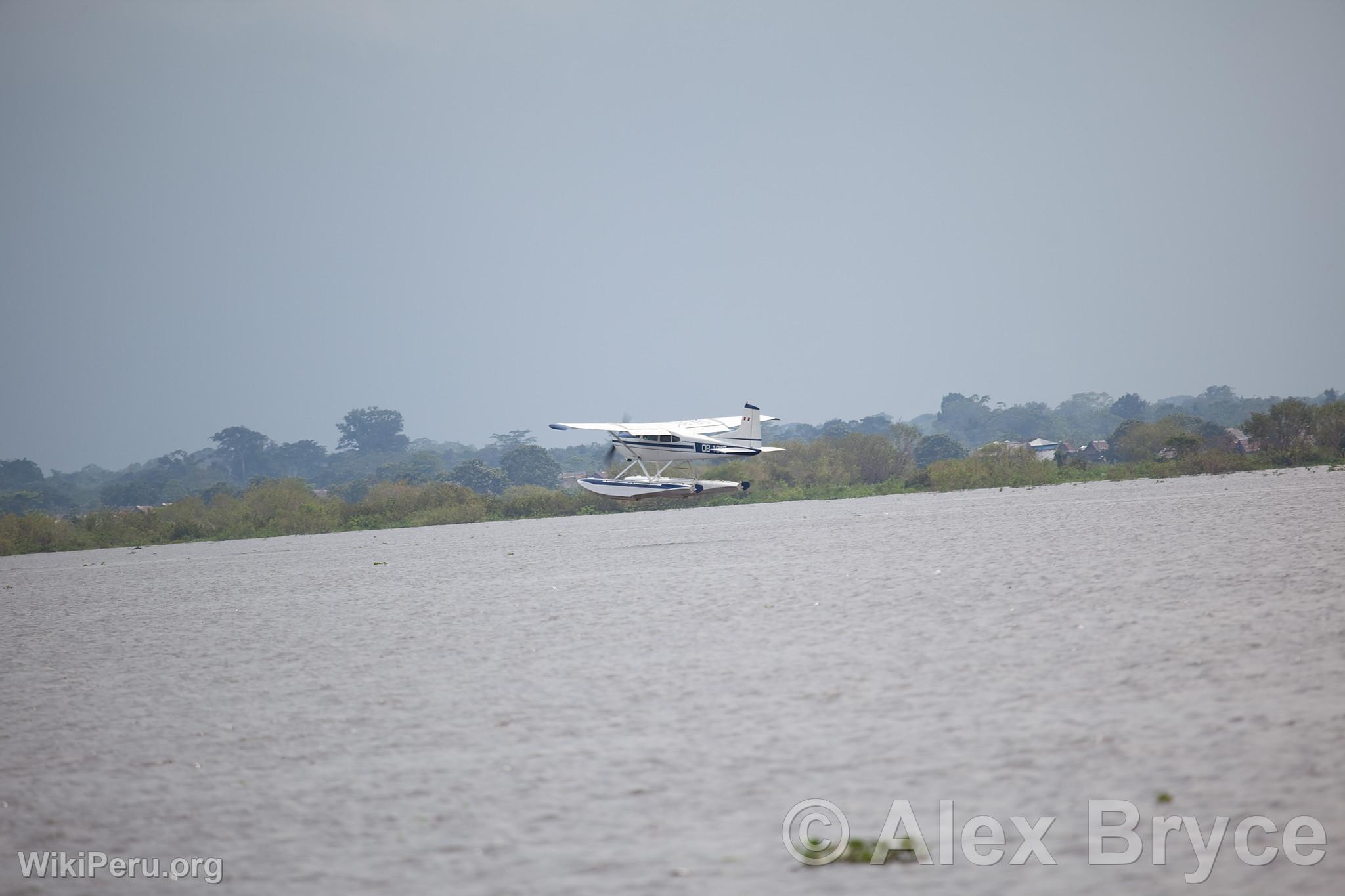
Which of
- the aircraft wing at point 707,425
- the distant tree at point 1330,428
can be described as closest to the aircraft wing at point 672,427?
the aircraft wing at point 707,425

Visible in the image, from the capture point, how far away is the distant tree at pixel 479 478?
4104 inches

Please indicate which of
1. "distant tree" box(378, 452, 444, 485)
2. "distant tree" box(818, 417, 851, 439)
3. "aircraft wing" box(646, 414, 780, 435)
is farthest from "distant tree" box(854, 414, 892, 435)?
"aircraft wing" box(646, 414, 780, 435)

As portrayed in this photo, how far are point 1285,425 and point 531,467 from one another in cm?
6827

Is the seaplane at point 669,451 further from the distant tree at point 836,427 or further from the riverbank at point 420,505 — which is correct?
the distant tree at point 836,427

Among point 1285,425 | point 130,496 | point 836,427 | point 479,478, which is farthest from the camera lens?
point 836,427

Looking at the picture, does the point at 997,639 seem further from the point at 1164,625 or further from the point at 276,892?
the point at 276,892

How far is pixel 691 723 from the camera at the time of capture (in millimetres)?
8094

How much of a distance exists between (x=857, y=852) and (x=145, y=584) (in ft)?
83.9

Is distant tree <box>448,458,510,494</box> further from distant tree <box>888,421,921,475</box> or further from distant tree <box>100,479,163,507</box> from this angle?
distant tree <box>100,479,163,507</box>

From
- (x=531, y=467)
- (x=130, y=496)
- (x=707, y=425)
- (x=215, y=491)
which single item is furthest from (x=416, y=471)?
(x=707, y=425)

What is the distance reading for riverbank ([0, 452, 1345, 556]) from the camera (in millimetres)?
58500

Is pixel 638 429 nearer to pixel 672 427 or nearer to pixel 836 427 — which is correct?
pixel 672 427

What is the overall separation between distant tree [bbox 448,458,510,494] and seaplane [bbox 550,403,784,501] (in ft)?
181

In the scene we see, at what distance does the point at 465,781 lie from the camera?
703 cm
